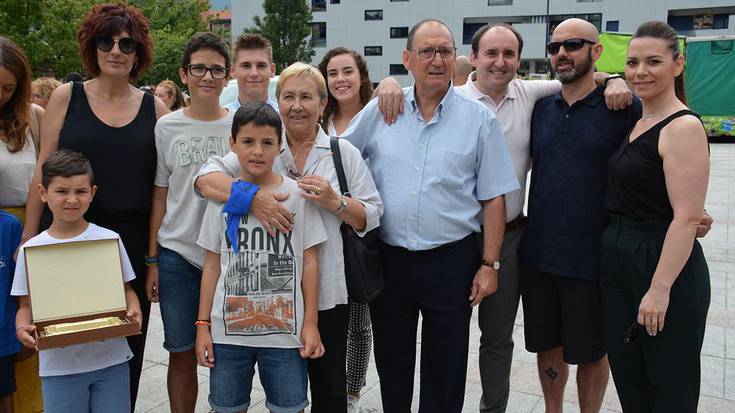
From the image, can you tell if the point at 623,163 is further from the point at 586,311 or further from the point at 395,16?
the point at 395,16

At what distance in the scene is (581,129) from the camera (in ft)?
10.5

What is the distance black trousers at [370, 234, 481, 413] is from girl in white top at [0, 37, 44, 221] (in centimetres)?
198

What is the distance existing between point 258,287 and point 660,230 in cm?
189

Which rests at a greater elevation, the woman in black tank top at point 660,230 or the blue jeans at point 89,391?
the woman in black tank top at point 660,230

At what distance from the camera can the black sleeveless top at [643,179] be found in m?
2.76

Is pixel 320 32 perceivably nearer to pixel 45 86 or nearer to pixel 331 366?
pixel 45 86

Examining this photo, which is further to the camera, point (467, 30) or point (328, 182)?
point (467, 30)

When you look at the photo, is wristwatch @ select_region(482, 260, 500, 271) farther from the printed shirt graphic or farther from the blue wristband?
the blue wristband

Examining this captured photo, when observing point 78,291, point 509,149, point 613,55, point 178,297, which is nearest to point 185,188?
point 178,297

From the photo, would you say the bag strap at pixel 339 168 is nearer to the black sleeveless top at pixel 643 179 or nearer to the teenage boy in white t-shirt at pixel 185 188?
the teenage boy in white t-shirt at pixel 185 188

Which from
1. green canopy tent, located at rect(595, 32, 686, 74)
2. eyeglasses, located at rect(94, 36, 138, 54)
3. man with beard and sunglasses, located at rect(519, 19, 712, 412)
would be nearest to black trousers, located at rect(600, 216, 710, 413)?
man with beard and sunglasses, located at rect(519, 19, 712, 412)

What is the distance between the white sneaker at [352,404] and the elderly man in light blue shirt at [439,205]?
2.77 ft

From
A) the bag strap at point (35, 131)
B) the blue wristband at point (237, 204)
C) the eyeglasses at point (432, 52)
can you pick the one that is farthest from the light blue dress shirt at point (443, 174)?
the bag strap at point (35, 131)

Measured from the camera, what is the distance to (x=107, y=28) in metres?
3.06
